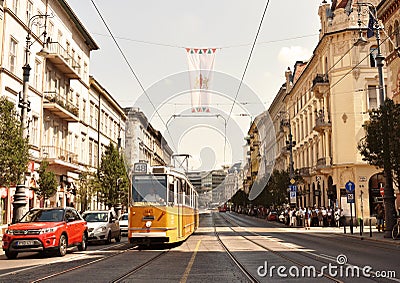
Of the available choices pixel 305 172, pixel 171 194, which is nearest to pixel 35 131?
pixel 171 194

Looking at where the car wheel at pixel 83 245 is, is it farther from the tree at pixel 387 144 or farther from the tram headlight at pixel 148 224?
the tree at pixel 387 144

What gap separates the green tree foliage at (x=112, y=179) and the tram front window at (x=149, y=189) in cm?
2192

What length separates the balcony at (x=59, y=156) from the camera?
112 ft

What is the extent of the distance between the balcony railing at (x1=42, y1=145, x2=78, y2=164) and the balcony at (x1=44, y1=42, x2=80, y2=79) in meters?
6.24

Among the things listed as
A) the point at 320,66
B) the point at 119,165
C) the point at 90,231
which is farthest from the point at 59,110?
the point at 320,66

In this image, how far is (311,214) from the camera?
44.3 meters

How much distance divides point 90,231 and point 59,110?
1537 cm

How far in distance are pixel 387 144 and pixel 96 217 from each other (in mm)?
14795

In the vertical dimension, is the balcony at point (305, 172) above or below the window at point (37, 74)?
below

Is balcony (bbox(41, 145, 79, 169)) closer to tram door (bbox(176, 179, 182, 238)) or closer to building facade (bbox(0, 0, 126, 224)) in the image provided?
building facade (bbox(0, 0, 126, 224))

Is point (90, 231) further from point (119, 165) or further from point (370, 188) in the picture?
point (370, 188)

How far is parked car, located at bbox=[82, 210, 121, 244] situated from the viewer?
23.3 m

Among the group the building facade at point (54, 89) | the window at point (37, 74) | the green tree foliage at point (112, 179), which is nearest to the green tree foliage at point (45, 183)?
the building facade at point (54, 89)

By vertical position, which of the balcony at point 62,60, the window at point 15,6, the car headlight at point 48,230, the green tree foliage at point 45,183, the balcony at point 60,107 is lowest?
the car headlight at point 48,230
